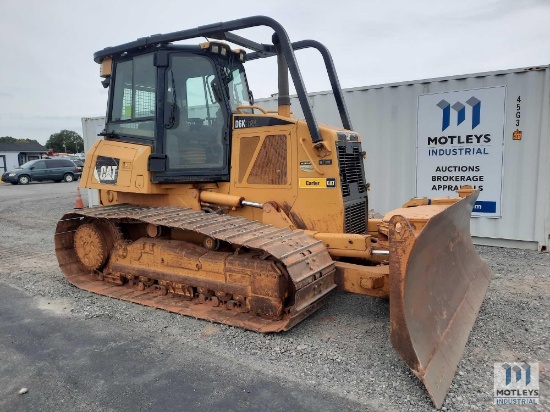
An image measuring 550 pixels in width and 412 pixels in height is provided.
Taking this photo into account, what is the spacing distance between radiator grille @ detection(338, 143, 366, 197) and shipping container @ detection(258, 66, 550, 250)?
12.3ft

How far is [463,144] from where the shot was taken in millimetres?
8156

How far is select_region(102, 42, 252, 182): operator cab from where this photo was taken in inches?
202

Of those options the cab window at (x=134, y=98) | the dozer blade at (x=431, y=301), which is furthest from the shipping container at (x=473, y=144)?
the cab window at (x=134, y=98)

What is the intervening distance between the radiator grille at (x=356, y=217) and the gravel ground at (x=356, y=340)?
2.88ft

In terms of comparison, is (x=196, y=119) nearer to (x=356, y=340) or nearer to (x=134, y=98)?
(x=134, y=98)

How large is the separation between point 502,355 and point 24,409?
3791 mm

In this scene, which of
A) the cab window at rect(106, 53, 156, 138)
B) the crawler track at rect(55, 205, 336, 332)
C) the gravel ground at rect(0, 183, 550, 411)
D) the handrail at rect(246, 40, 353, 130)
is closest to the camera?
the gravel ground at rect(0, 183, 550, 411)

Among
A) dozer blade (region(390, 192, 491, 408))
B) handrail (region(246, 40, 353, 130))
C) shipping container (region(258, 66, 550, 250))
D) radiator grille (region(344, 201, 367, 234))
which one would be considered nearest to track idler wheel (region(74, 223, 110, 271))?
radiator grille (region(344, 201, 367, 234))

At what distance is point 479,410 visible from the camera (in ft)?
9.37

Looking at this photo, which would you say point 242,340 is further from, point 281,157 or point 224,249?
point 281,157

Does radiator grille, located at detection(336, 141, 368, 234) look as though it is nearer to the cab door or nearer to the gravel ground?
the gravel ground

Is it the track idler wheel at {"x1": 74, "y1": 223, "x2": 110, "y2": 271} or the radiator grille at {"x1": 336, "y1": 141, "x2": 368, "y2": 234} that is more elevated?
the radiator grille at {"x1": 336, "y1": 141, "x2": 368, "y2": 234}

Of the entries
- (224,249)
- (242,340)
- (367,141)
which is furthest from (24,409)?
(367,141)

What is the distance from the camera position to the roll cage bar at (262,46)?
4418mm
